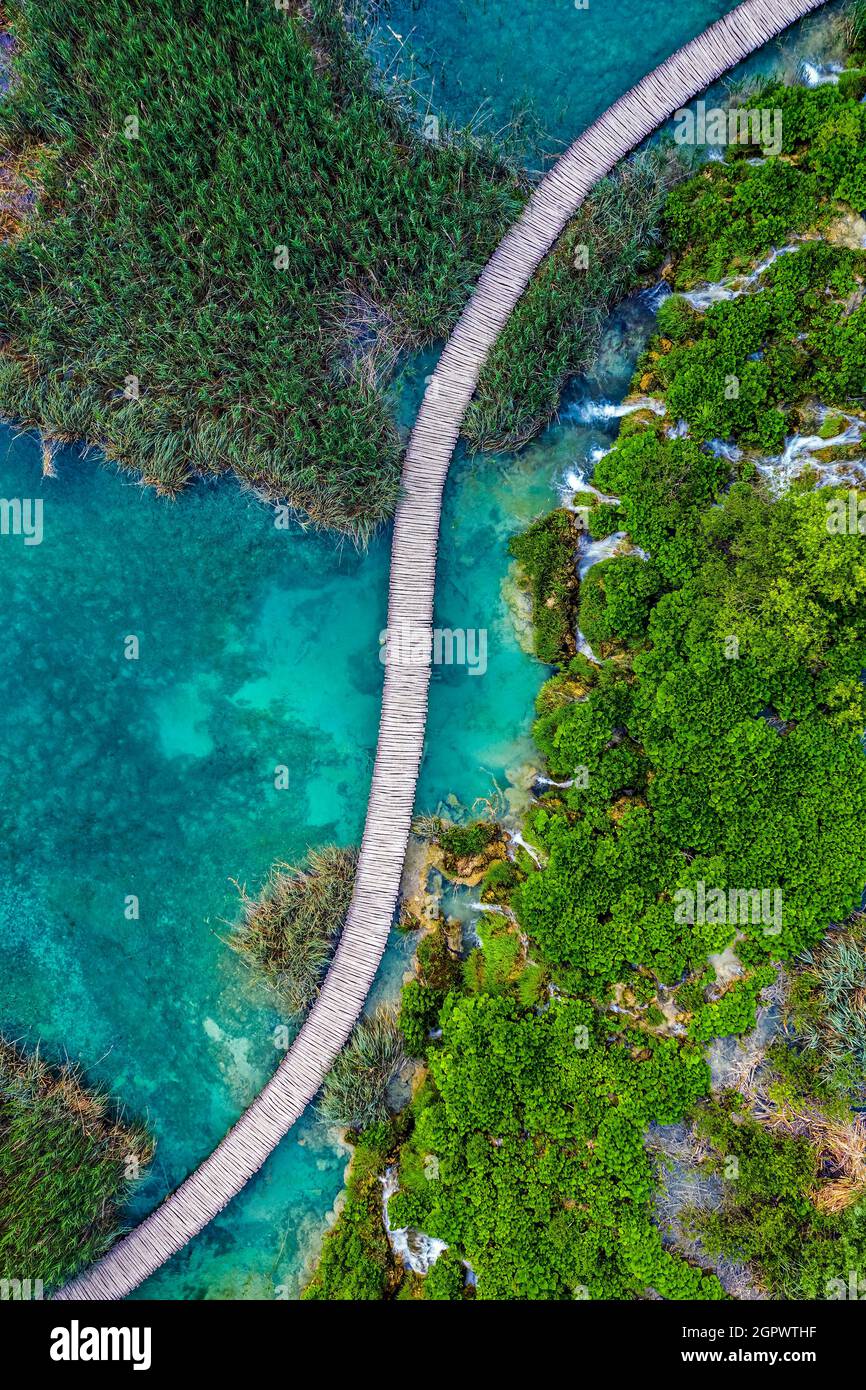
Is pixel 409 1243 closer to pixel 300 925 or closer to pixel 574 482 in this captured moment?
pixel 300 925

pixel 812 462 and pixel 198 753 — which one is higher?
pixel 812 462

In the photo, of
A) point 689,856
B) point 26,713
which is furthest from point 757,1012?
point 26,713

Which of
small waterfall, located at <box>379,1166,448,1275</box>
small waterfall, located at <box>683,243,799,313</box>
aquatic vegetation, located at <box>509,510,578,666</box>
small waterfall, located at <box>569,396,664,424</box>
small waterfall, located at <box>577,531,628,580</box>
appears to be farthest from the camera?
small waterfall, located at <box>569,396,664,424</box>

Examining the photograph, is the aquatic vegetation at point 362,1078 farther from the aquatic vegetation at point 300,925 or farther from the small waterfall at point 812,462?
the small waterfall at point 812,462

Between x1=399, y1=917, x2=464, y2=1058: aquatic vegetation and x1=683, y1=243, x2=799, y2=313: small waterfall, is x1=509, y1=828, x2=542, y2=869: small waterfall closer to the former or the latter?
x1=399, y1=917, x2=464, y2=1058: aquatic vegetation

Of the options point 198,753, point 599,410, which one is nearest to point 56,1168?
point 198,753

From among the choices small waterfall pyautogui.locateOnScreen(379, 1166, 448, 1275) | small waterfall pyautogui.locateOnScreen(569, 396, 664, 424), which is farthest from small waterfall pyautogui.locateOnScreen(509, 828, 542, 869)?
small waterfall pyautogui.locateOnScreen(569, 396, 664, 424)

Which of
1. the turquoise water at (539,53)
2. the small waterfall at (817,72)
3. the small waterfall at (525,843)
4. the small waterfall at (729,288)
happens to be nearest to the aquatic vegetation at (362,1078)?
the small waterfall at (525,843)
